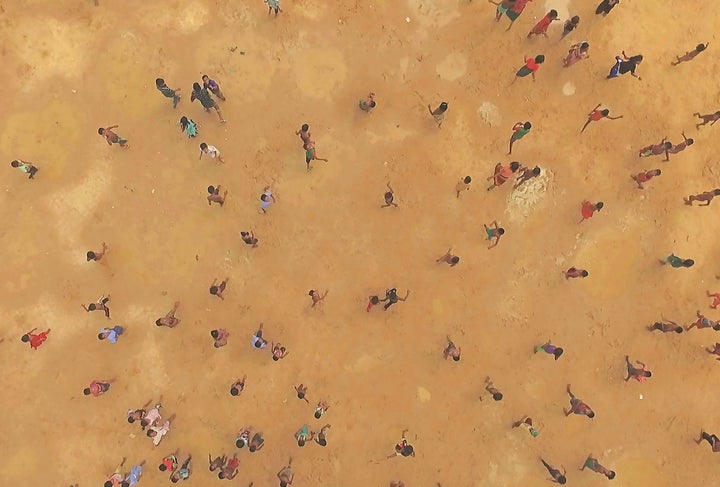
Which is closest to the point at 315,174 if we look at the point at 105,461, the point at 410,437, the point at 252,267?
the point at 252,267

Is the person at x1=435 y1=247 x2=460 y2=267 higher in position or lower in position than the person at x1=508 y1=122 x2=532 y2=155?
lower

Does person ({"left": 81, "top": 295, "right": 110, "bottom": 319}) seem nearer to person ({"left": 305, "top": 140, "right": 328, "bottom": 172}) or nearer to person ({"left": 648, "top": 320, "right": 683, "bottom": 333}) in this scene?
person ({"left": 305, "top": 140, "right": 328, "bottom": 172})

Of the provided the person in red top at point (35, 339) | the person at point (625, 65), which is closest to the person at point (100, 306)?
the person in red top at point (35, 339)

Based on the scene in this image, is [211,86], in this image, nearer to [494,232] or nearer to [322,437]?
[494,232]

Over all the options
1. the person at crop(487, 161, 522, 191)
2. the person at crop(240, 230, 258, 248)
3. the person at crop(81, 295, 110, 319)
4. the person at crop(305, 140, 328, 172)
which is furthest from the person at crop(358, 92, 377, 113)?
the person at crop(81, 295, 110, 319)

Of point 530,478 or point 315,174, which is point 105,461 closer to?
point 315,174
